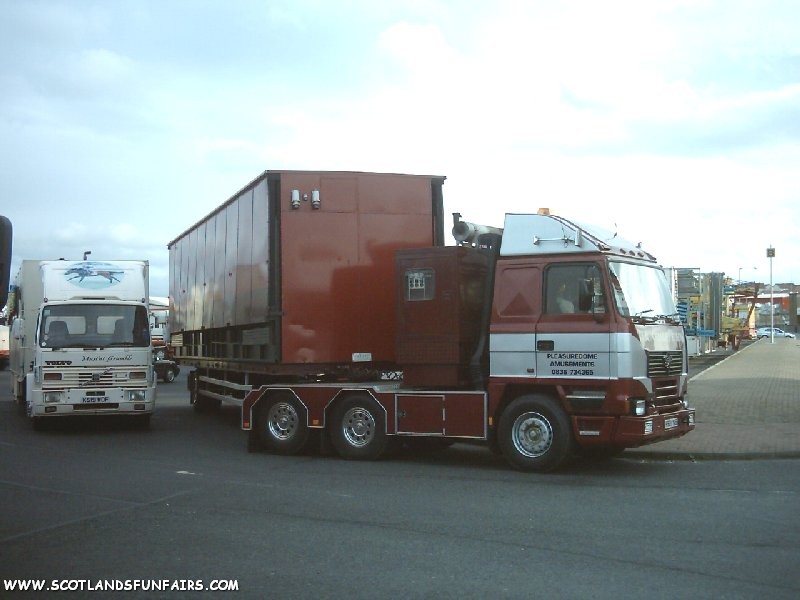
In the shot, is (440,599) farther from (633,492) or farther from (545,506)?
(633,492)

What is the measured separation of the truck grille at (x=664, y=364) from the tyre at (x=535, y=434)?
1162 millimetres

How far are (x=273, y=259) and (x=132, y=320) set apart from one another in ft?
16.1

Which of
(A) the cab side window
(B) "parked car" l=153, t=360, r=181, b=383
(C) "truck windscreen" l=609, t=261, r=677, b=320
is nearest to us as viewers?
(A) the cab side window

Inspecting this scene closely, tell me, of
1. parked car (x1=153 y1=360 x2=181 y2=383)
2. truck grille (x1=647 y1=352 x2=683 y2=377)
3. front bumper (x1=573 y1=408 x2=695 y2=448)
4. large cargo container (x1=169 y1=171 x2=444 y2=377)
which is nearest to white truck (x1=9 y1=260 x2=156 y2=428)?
large cargo container (x1=169 y1=171 x2=444 y2=377)

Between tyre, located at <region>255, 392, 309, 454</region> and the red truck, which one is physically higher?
the red truck

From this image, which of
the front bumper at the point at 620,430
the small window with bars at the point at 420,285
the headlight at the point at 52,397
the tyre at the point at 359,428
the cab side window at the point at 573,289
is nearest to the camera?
the front bumper at the point at 620,430

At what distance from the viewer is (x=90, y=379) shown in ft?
51.2

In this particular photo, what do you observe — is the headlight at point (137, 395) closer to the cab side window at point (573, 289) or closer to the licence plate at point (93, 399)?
the licence plate at point (93, 399)

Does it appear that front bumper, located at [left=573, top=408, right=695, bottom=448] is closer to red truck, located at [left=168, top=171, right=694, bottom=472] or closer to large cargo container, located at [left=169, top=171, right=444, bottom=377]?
red truck, located at [left=168, top=171, right=694, bottom=472]

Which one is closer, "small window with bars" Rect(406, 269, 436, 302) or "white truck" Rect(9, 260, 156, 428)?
"small window with bars" Rect(406, 269, 436, 302)

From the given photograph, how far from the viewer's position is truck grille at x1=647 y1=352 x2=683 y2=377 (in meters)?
10.6

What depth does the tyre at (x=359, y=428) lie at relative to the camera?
12.1m

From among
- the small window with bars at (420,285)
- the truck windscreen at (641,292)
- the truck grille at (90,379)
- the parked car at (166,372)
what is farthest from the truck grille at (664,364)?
the parked car at (166,372)

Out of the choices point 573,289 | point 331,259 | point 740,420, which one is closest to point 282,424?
point 331,259
